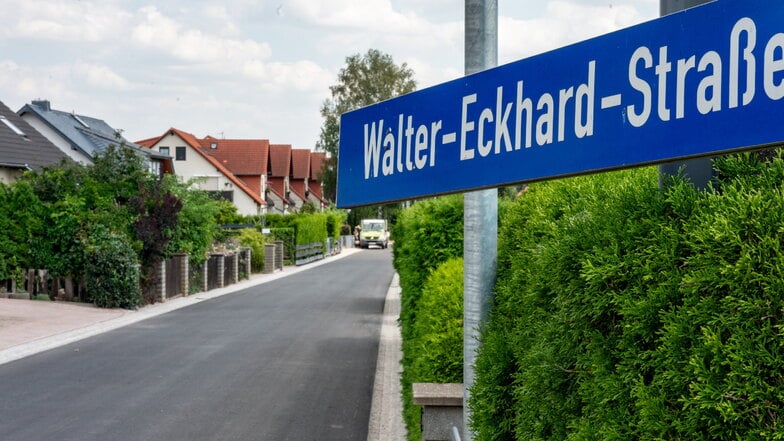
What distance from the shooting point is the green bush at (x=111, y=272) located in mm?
22625

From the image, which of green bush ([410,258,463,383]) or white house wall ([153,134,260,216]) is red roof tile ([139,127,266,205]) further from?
green bush ([410,258,463,383])

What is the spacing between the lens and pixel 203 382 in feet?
39.0

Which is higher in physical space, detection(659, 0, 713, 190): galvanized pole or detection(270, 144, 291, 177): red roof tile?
detection(270, 144, 291, 177): red roof tile

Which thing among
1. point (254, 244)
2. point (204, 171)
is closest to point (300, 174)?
point (204, 171)

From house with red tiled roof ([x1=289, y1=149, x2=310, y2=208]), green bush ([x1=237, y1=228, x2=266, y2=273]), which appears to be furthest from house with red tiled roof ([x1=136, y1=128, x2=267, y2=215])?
green bush ([x1=237, y1=228, x2=266, y2=273])

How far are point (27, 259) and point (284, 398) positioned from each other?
16139mm

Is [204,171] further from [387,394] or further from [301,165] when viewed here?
[387,394]

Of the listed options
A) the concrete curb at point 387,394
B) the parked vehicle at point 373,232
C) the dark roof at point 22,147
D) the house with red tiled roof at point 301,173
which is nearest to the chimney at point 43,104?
the dark roof at point 22,147

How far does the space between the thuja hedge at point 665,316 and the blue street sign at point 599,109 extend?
25 centimetres

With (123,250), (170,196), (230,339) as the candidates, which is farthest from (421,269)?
(170,196)

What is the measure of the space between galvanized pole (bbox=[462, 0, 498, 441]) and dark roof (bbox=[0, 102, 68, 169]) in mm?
31524

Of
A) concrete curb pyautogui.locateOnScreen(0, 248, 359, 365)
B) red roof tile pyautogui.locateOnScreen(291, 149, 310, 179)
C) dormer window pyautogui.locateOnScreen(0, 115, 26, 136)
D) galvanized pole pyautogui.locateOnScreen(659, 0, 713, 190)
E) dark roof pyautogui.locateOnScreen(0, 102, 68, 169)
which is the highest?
red roof tile pyautogui.locateOnScreen(291, 149, 310, 179)

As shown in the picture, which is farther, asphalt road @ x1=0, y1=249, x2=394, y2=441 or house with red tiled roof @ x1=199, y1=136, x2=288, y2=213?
house with red tiled roof @ x1=199, y1=136, x2=288, y2=213

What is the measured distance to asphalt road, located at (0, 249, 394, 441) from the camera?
9141 millimetres
